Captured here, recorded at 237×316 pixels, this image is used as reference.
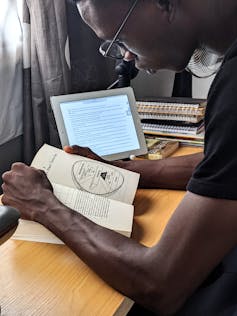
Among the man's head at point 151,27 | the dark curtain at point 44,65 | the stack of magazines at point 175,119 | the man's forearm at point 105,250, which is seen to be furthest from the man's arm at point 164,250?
the stack of magazines at point 175,119

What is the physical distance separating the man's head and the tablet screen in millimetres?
410

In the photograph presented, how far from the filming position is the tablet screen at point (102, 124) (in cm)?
130

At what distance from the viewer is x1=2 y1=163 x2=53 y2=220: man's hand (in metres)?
0.92

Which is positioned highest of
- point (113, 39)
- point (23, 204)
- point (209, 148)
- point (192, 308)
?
point (113, 39)

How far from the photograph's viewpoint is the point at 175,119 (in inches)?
61.4

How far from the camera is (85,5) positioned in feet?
2.86

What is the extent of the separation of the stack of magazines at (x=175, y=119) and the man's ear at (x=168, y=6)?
29.0 inches

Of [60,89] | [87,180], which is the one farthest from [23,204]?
[60,89]

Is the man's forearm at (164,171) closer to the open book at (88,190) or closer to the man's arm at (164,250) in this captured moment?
the open book at (88,190)

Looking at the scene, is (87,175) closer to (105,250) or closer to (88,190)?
(88,190)

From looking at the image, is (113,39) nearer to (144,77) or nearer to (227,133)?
(227,133)

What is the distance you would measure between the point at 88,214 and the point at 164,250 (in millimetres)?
254

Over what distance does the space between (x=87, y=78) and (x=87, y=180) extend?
2.14 ft

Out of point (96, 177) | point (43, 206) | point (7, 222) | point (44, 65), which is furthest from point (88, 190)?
point (44, 65)
